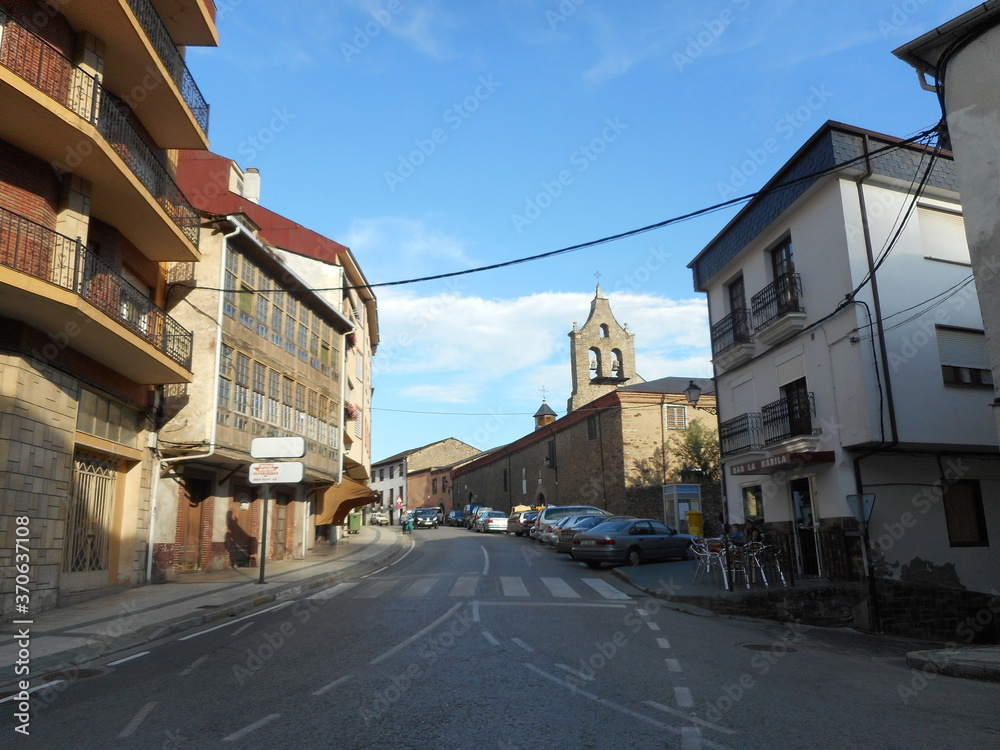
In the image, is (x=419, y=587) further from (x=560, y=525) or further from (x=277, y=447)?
(x=560, y=525)

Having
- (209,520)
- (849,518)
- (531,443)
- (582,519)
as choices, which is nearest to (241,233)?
(209,520)

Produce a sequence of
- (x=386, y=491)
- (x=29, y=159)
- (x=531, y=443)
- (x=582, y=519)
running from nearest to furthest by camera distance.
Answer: (x=29, y=159) → (x=582, y=519) → (x=531, y=443) → (x=386, y=491)

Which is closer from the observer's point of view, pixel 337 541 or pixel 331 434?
pixel 331 434

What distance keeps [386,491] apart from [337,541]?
179 ft

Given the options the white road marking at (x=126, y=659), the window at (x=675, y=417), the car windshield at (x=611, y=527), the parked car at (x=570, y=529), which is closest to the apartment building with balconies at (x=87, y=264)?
the white road marking at (x=126, y=659)

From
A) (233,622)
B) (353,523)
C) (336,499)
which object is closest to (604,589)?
(233,622)

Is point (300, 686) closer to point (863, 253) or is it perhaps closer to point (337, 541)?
point (863, 253)

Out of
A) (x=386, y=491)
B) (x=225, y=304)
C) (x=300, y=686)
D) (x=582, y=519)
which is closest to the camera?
(x=300, y=686)

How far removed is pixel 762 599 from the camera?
13.5 m

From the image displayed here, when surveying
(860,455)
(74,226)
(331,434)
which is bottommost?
(860,455)

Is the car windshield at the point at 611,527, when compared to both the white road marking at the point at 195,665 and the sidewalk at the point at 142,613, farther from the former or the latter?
the white road marking at the point at 195,665

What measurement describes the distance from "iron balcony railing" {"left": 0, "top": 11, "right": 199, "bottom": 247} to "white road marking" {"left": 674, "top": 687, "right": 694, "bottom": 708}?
11936 mm

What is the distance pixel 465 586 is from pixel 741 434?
899 cm

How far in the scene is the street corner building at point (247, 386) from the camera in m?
17.7
